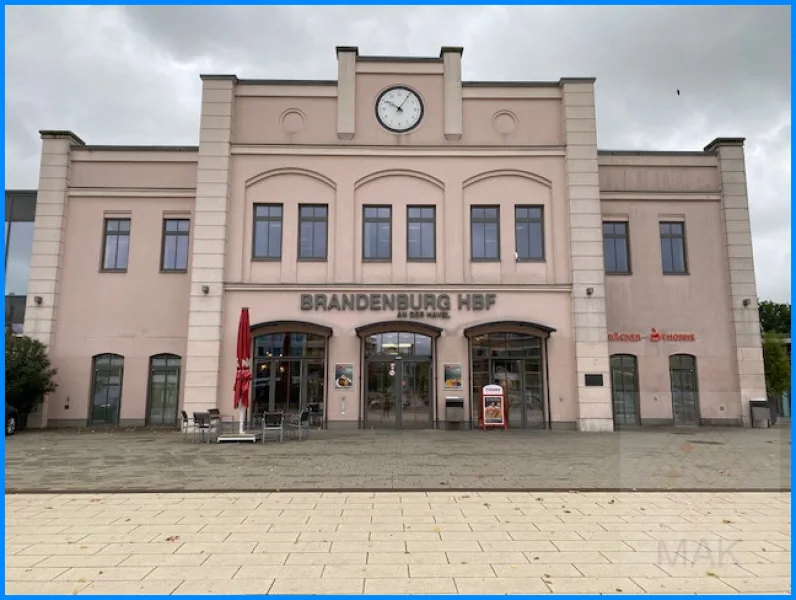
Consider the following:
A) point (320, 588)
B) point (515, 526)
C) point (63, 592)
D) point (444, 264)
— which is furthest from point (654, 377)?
point (63, 592)

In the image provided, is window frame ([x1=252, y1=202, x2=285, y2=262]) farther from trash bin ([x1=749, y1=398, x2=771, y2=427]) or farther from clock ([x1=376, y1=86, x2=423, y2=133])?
trash bin ([x1=749, y1=398, x2=771, y2=427])

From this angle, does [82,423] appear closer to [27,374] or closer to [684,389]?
[27,374]

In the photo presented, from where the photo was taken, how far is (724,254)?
20312 millimetres

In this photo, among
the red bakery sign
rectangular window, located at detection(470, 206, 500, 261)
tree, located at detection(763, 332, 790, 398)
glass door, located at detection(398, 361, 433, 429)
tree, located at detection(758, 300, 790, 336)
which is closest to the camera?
glass door, located at detection(398, 361, 433, 429)

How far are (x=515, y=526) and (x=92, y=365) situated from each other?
17.0 meters

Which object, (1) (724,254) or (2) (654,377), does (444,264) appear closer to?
(2) (654,377)

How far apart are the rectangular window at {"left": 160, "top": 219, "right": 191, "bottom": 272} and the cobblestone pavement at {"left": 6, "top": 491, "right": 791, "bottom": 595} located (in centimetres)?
1216

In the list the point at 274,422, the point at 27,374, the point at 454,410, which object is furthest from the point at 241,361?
the point at 27,374

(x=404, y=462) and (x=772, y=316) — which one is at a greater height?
(x=772, y=316)

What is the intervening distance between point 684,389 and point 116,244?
20674mm

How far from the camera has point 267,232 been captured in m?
18.7

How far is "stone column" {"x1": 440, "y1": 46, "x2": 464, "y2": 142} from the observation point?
19.0 m

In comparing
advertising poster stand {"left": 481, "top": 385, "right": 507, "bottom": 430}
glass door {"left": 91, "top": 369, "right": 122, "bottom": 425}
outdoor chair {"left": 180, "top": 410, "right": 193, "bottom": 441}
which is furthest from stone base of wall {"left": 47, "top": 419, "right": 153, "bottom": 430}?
advertising poster stand {"left": 481, "top": 385, "right": 507, "bottom": 430}

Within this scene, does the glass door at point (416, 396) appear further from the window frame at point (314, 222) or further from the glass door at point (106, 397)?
the glass door at point (106, 397)
